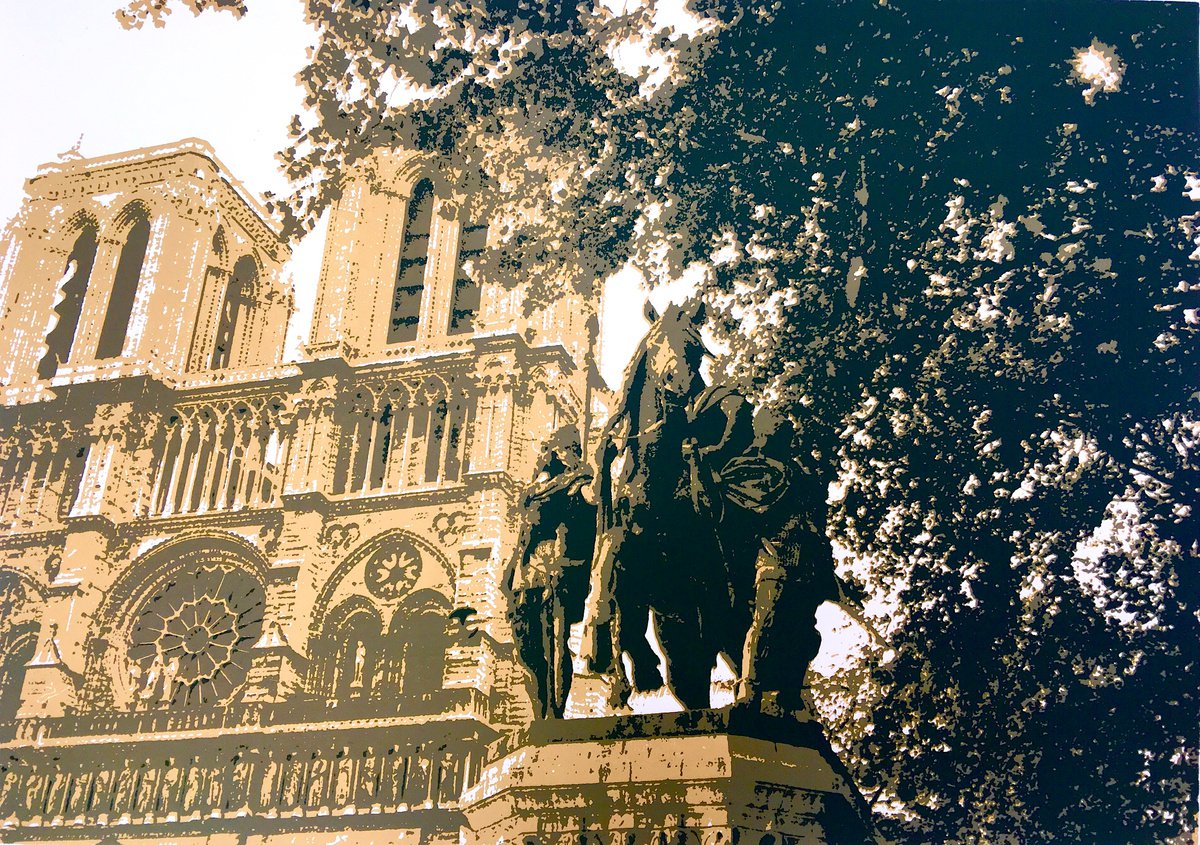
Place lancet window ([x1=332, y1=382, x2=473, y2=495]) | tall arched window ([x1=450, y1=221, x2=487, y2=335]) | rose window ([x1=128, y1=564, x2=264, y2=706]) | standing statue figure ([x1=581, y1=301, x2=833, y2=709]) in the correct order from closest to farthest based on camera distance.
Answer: standing statue figure ([x1=581, y1=301, x2=833, y2=709])
rose window ([x1=128, y1=564, x2=264, y2=706])
lancet window ([x1=332, y1=382, x2=473, y2=495])
tall arched window ([x1=450, y1=221, x2=487, y2=335])

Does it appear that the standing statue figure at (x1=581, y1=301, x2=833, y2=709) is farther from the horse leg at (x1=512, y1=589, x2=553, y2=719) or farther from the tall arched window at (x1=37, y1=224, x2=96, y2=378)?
the tall arched window at (x1=37, y1=224, x2=96, y2=378)

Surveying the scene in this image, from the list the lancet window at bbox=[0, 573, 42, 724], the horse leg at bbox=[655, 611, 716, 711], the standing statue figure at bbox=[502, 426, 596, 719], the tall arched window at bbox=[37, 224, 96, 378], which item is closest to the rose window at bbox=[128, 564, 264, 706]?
the lancet window at bbox=[0, 573, 42, 724]

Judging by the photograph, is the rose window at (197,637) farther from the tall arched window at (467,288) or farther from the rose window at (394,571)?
the tall arched window at (467,288)

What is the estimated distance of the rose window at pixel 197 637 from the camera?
4.22 meters

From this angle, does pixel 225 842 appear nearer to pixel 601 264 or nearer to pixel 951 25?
pixel 601 264

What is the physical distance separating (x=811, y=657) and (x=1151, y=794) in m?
1.16

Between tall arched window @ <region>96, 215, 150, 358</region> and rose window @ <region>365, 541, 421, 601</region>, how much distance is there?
4.86ft

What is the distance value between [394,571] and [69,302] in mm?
1888

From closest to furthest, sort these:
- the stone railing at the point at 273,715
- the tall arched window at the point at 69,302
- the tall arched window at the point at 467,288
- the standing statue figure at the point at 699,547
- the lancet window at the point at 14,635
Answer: the standing statue figure at the point at 699,547
the stone railing at the point at 273,715
the lancet window at the point at 14,635
the tall arched window at the point at 467,288
the tall arched window at the point at 69,302

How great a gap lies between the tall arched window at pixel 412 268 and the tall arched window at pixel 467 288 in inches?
8.2

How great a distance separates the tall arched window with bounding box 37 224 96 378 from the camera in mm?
4898

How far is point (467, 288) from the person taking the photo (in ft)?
15.4

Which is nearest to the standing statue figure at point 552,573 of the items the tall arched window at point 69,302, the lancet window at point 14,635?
the lancet window at point 14,635

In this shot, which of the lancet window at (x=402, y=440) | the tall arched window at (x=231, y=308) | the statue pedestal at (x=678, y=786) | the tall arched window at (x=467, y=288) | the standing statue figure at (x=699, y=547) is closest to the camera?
the statue pedestal at (x=678, y=786)
